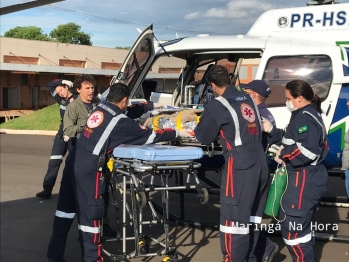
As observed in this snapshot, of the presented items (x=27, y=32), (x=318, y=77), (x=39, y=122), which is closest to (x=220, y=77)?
(x=318, y=77)

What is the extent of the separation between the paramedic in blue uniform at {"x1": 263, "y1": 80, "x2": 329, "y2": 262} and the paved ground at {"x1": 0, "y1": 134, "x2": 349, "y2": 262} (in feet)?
3.39

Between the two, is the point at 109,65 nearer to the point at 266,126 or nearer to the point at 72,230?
the point at 72,230

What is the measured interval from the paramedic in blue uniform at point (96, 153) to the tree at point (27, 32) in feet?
237

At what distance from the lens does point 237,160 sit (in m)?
4.03

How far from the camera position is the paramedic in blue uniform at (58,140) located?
717cm

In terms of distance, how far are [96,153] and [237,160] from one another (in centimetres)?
133

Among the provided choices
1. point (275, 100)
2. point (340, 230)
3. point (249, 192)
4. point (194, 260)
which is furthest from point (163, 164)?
point (340, 230)

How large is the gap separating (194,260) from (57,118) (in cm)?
1759

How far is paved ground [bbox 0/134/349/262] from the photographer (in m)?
5.36

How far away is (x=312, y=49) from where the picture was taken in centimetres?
587

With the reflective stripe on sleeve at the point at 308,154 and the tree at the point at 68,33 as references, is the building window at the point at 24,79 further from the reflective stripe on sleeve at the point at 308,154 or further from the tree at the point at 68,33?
the tree at the point at 68,33

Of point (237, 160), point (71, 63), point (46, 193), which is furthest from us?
point (71, 63)

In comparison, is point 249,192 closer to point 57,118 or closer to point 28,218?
point 28,218

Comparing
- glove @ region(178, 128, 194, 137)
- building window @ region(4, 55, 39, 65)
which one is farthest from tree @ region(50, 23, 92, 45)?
glove @ region(178, 128, 194, 137)
